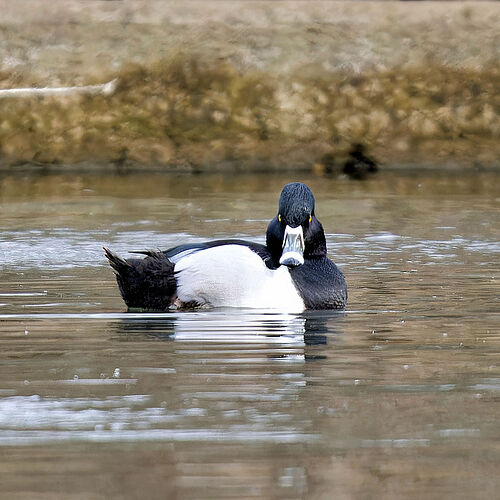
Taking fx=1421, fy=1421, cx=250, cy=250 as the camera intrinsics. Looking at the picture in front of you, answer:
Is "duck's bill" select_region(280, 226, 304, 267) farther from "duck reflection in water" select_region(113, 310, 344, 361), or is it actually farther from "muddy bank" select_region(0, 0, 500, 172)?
"muddy bank" select_region(0, 0, 500, 172)

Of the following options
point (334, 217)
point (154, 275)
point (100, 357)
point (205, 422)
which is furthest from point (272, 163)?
point (205, 422)

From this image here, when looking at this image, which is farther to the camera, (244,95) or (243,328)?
(244,95)

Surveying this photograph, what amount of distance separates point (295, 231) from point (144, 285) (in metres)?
0.76

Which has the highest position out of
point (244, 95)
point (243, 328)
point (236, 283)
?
point (244, 95)

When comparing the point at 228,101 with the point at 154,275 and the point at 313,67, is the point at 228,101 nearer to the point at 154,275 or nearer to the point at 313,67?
the point at 313,67

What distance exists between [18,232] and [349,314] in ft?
11.5

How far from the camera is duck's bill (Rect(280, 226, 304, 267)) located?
655 centimetres

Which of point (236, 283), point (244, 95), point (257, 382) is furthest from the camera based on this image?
point (244, 95)

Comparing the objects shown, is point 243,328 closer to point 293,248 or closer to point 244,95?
point 293,248

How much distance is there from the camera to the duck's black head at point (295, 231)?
263 inches

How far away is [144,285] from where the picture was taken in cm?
663

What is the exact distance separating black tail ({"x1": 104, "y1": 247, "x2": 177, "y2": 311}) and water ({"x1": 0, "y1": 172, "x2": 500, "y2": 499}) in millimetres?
100

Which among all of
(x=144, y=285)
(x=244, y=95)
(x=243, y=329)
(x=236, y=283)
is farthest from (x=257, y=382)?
(x=244, y=95)

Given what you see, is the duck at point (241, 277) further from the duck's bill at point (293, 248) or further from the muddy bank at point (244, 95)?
the muddy bank at point (244, 95)
